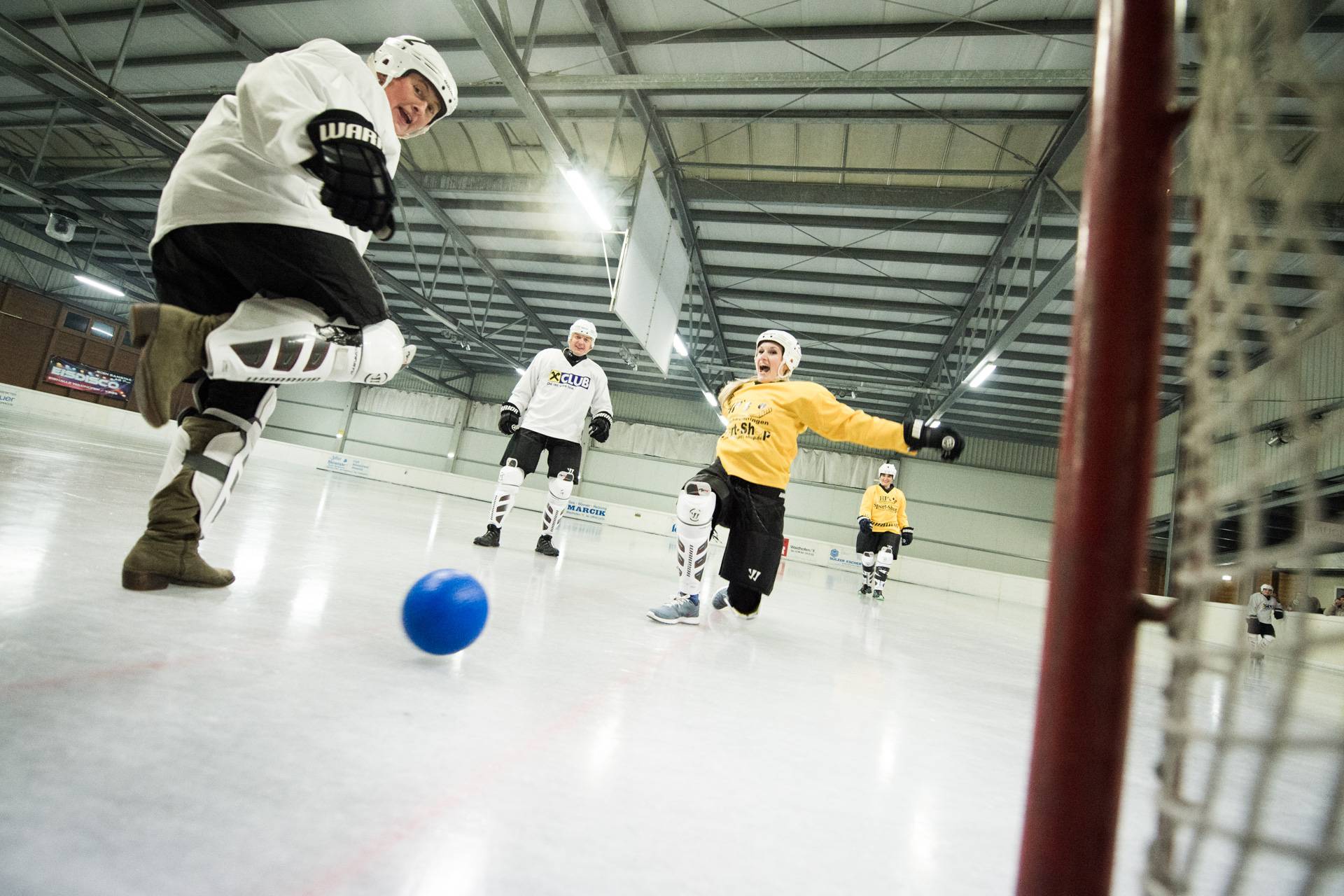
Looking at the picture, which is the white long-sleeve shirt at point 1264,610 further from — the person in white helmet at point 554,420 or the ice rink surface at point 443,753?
the person in white helmet at point 554,420

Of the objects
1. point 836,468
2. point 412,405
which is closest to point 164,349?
point 836,468

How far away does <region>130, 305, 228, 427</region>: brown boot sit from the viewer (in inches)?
62.0

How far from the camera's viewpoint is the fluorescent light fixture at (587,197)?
7.59 m

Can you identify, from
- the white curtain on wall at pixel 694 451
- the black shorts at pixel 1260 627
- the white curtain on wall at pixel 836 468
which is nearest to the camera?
the black shorts at pixel 1260 627

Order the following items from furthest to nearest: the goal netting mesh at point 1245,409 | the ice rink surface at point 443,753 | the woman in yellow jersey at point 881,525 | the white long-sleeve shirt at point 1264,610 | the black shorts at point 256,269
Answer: the white long-sleeve shirt at point 1264,610
the woman in yellow jersey at point 881,525
the black shorts at point 256,269
the ice rink surface at point 443,753
the goal netting mesh at point 1245,409

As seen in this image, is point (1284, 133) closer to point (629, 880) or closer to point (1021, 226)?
point (1021, 226)

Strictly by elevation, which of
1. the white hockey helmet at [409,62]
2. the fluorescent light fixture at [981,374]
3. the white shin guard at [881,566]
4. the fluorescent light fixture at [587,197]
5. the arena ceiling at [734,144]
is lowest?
the white shin guard at [881,566]

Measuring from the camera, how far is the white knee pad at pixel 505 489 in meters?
4.87

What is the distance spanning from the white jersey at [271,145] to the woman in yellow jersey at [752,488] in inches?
78.9

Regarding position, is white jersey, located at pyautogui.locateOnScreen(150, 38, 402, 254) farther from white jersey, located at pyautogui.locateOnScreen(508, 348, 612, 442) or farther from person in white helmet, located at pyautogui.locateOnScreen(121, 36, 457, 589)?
white jersey, located at pyautogui.locateOnScreen(508, 348, 612, 442)

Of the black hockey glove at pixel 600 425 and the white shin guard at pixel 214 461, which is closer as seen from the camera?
the white shin guard at pixel 214 461

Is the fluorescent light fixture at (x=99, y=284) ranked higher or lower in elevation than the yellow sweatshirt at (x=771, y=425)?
higher

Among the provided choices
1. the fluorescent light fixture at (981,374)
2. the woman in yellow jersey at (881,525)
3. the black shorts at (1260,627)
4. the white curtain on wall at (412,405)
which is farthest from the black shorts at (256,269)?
the white curtain on wall at (412,405)

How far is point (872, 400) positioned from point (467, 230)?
511 inches
